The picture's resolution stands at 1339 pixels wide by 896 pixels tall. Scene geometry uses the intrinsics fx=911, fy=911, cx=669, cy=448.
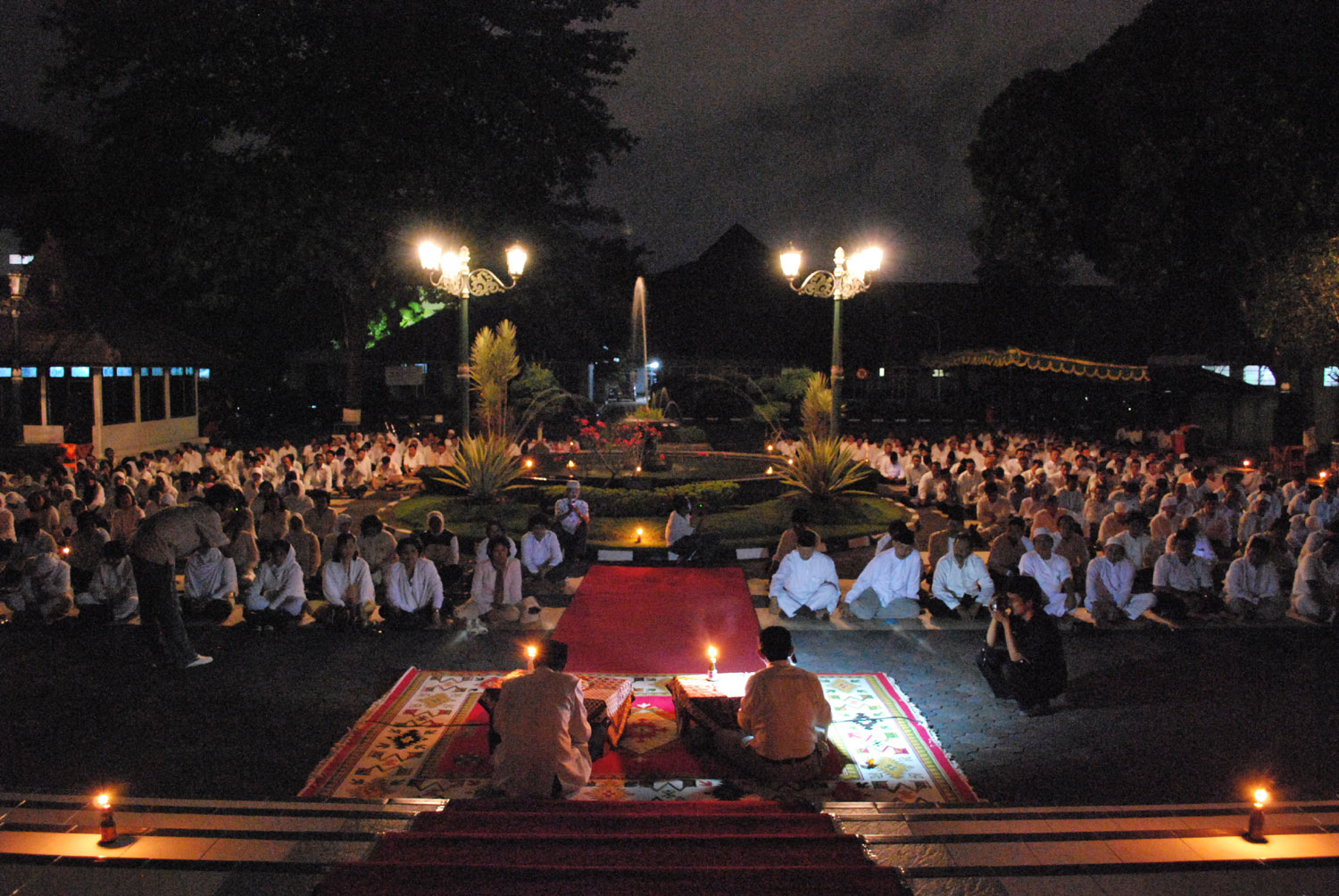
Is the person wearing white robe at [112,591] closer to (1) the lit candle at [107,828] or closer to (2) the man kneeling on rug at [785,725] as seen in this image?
(1) the lit candle at [107,828]

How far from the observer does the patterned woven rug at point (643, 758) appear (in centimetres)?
569

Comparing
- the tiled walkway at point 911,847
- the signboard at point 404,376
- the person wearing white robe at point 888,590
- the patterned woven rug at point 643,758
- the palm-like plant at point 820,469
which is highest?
the signboard at point 404,376

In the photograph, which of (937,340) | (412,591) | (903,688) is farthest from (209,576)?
(937,340)

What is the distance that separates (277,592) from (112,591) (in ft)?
5.47

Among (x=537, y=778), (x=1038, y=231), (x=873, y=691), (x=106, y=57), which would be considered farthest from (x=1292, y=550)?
(x=106, y=57)

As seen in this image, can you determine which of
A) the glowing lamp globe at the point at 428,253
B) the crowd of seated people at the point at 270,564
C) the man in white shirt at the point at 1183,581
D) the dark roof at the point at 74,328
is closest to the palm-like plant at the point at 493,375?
the glowing lamp globe at the point at 428,253

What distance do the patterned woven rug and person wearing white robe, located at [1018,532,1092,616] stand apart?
2770mm

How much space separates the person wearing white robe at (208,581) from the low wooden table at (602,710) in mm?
4675

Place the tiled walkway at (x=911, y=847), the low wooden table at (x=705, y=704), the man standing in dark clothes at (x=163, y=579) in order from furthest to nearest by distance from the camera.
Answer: the man standing in dark clothes at (x=163, y=579) < the low wooden table at (x=705, y=704) < the tiled walkway at (x=911, y=847)

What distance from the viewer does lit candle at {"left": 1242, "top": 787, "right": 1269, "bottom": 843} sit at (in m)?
4.56

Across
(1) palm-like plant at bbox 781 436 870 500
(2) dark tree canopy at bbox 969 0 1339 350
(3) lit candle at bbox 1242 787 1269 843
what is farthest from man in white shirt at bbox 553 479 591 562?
(2) dark tree canopy at bbox 969 0 1339 350

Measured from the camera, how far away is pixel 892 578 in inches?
377

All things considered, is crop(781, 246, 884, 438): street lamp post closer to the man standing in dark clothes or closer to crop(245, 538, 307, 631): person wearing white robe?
crop(245, 538, 307, 631): person wearing white robe

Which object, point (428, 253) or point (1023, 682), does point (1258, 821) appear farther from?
point (428, 253)
